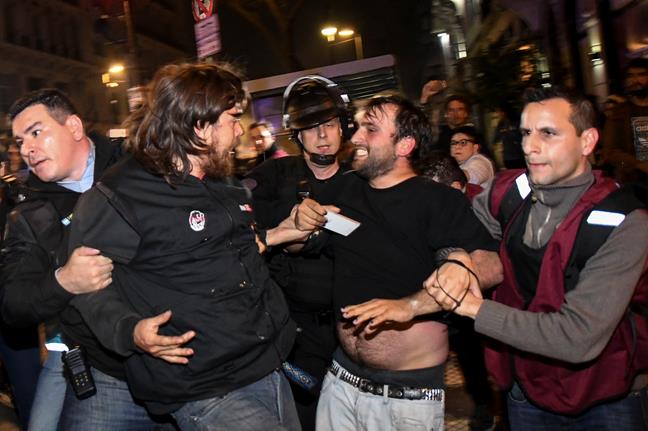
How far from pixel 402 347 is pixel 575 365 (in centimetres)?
83

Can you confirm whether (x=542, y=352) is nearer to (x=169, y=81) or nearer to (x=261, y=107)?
(x=169, y=81)

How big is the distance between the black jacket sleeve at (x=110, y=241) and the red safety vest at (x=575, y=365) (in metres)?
1.69

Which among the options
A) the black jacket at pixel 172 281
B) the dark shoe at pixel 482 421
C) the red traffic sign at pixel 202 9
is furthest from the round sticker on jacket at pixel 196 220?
the red traffic sign at pixel 202 9

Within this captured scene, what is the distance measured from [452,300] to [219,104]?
4.21ft

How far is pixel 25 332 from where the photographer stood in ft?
14.2

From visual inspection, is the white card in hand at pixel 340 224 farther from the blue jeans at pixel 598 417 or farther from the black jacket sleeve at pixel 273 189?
the blue jeans at pixel 598 417

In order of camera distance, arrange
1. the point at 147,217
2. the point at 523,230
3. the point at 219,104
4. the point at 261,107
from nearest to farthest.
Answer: the point at 147,217 → the point at 219,104 → the point at 523,230 → the point at 261,107

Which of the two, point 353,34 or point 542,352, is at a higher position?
point 353,34

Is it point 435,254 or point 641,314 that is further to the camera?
point 435,254

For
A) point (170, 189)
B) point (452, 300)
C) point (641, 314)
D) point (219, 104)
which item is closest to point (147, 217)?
point (170, 189)

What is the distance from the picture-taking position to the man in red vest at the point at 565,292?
8.42 feet

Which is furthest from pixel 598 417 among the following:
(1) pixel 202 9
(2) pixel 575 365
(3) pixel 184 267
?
(1) pixel 202 9

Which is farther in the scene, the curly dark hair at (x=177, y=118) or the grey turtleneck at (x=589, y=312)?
the curly dark hair at (x=177, y=118)

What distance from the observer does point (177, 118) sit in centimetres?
265
